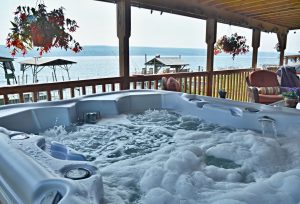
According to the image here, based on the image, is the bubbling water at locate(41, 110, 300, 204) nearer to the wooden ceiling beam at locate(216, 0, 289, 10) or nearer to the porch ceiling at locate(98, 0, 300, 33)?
the porch ceiling at locate(98, 0, 300, 33)

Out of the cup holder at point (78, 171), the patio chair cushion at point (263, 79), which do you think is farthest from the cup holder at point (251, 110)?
the patio chair cushion at point (263, 79)

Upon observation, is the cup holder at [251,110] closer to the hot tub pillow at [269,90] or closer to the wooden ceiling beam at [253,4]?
the hot tub pillow at [269,90]

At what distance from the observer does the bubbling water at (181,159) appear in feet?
4.02

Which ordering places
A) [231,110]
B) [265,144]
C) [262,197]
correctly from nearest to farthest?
[262,197]
[265,144]
[231,110]

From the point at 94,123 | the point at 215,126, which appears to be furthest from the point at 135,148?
the point at 215,126

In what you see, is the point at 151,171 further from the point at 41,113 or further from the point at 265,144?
the point at 41,113

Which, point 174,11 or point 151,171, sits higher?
point 174,11

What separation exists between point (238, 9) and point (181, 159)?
4054mm

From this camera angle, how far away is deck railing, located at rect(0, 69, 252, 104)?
2609mm

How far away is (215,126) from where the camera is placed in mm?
2408

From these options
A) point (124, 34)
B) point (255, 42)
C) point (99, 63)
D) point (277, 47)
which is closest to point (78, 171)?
point (124, 34)

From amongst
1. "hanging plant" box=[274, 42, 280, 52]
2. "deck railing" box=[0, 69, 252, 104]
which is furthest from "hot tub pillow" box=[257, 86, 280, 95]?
"hanging plant" box=[274, 42, 280, 52]

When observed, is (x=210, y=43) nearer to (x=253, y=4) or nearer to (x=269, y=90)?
(x=253, y=4)

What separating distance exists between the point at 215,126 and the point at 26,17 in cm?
209
